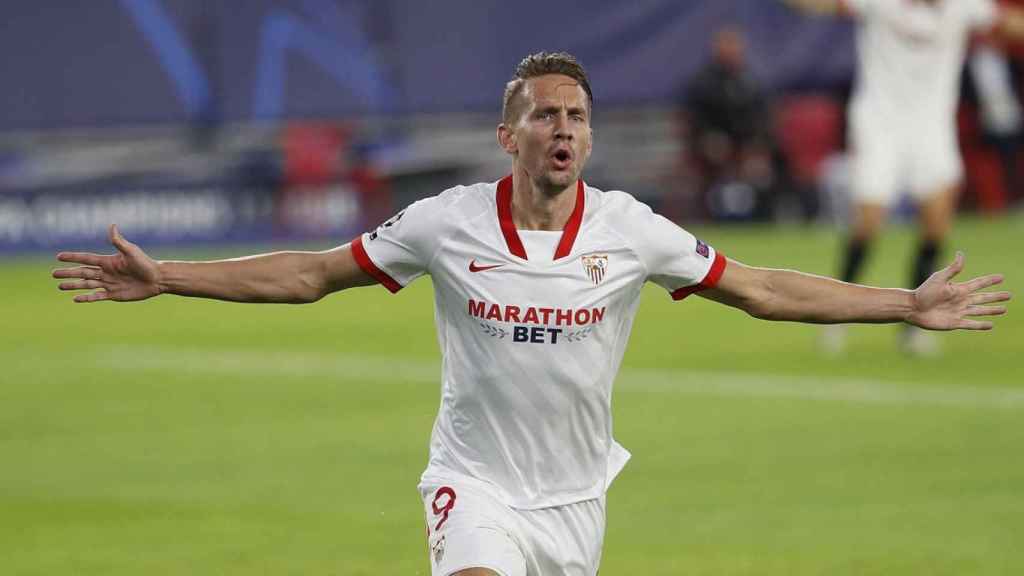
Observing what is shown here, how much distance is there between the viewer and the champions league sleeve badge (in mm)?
6469

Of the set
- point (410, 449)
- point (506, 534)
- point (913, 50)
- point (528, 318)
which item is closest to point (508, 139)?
point (528, 318)

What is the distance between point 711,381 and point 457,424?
8152 millimetres

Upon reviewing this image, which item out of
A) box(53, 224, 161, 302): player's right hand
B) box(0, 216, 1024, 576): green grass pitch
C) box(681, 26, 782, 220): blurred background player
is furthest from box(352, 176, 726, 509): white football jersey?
box(681, 26, 782, 220): blurred background player

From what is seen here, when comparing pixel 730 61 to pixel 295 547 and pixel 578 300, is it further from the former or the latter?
pixel 578 300

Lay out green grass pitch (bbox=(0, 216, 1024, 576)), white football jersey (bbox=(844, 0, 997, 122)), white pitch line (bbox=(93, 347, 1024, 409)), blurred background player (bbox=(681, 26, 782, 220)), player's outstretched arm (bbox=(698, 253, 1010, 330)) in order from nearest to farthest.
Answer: player's outstretched arm (bbox=(698, 253, 1010, 330)) → green grass pitch (bbox=(0, 216, 1024, 576)) → white pitch line (bbox=(93, 347, 1024, 409)) → white football jersey (bbox=(844, 0, 997, 122)) → blurred background player (bbox=(681, 26, 782, 220))

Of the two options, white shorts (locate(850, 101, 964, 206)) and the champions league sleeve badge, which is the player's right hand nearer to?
the champions league sleeve badge

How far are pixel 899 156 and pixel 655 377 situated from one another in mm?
3187

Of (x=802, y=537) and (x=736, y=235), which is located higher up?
(x=736, y=235)

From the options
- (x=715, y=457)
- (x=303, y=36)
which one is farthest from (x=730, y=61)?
(x=715, y=457)

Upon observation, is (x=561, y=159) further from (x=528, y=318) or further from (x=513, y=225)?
(x=528, y=318)

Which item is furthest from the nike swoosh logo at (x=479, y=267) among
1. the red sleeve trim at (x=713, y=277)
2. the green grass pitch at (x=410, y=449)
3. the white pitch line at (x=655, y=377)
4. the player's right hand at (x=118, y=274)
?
the white pitch line at (x=655, y=377)

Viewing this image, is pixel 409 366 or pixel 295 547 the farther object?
pixel 409 366

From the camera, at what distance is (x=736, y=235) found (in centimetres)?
2642

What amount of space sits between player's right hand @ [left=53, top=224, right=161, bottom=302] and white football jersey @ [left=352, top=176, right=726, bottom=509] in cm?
67
